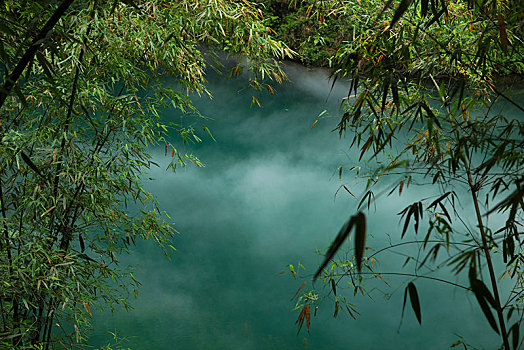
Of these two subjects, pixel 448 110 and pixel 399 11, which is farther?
pixel 448 110

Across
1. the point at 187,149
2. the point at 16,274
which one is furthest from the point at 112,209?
the point at 187,149

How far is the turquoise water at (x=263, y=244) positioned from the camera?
456 cm

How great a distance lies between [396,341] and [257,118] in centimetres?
282

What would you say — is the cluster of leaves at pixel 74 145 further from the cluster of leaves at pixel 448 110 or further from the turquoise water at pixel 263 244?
the turquoise water at pixel 263 244

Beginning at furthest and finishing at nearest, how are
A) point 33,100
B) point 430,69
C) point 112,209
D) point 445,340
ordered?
point 445,340, point 33,100, point 112,209, point 430,69

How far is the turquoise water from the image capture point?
456 centimetres

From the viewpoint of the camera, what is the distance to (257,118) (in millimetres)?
5543

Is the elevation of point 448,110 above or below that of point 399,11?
above

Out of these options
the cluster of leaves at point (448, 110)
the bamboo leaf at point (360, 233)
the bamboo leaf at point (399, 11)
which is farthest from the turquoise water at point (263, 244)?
the bamboo leaf at point (360, 233)

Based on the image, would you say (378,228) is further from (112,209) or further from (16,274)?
(16,274)

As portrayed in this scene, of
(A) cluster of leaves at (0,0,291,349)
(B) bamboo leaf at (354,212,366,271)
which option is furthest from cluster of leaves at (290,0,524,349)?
(A) cluster of leaves at (0,0,291,349)

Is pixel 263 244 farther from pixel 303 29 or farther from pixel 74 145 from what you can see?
pixel 74 145

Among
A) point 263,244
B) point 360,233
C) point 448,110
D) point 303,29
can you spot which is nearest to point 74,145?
point 360,233

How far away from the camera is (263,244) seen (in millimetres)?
5086
